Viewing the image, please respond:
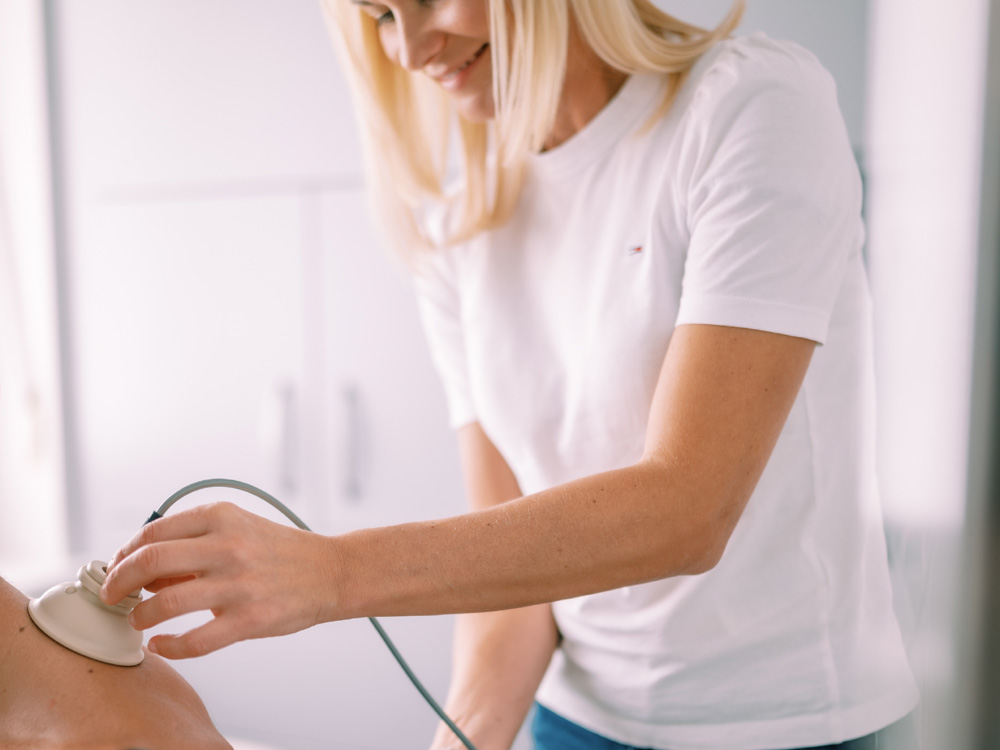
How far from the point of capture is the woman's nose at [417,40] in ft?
2.44

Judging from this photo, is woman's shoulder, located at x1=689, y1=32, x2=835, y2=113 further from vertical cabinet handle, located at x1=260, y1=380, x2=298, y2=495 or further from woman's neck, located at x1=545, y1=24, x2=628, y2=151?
vertical cabinet handle, located at x1=260, y1=380, x2=298, y2=495

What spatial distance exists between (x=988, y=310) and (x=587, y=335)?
1.90 ft

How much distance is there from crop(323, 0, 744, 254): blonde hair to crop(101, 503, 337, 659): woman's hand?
0.42 m

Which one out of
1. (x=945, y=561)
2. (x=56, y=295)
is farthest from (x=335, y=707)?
→ (x=945, y=561)

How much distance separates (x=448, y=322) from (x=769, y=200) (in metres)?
0.45

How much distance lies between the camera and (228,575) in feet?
1.55

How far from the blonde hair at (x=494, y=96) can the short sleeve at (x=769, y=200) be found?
98 millimetres

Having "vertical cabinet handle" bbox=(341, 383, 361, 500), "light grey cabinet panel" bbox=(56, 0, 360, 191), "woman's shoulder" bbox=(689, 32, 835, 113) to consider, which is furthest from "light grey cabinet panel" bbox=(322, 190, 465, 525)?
"woman's shoulder" bbox=(689, 32, 835, 113)

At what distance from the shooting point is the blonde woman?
1.72ft

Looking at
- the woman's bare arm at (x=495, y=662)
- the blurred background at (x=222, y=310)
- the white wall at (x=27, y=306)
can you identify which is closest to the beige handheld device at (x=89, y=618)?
the woman's bare arm at (x=495, y=662)

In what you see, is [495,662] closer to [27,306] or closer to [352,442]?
[352,442]

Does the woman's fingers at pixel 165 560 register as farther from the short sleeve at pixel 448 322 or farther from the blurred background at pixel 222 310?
the blurred background at pixel 222 310

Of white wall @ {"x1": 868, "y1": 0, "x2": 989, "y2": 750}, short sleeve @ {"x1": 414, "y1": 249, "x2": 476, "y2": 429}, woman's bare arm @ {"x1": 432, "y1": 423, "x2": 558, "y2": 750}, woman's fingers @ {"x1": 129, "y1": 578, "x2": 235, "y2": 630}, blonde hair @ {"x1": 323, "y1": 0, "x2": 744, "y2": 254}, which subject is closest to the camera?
white wall @ {"x1": 868, "y1": 0, "x2": 989, "y2": 750}

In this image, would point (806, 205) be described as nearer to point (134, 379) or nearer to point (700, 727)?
point (700, 727)
